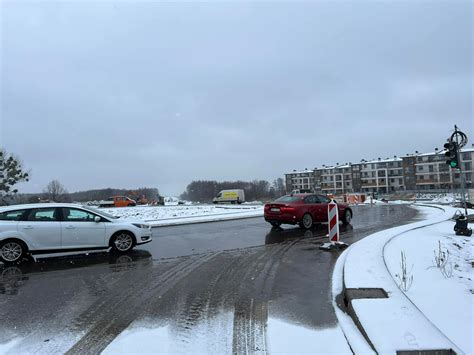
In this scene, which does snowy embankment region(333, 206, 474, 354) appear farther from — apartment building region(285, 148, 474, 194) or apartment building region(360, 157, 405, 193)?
apartment building region(360, 157, 405, 193)

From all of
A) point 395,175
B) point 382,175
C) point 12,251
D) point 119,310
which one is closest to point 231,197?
point 12,251

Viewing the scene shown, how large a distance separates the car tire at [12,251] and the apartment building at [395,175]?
96.9 m

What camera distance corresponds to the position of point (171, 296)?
5.95m

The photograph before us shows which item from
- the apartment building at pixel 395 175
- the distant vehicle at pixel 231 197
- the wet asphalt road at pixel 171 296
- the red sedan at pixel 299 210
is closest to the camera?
the wet asphalt road at pixel 171 296

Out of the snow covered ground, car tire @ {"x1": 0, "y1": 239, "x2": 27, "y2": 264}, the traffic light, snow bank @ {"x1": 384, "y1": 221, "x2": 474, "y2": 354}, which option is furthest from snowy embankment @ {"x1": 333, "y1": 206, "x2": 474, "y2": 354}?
car tire @ {"x1": 0, "y1": 239, "x2": 27, "y2": 264}

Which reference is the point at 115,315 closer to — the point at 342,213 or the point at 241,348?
the point at 241,348

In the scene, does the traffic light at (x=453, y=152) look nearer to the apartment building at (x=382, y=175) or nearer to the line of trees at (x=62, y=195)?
the line of trees at (x=62, y=195)

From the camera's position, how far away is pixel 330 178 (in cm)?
13088

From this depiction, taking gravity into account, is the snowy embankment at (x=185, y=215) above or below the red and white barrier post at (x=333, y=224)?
below

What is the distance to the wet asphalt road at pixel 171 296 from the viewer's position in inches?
173

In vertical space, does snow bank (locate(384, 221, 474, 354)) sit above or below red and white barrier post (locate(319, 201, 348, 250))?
below

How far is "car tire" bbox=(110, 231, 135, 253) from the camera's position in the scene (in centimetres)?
1022

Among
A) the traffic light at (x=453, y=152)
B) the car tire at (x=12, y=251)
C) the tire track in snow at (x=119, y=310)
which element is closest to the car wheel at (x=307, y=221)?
the traffic light at (x=453, y=152)

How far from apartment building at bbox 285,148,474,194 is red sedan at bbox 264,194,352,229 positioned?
86.6 meters
